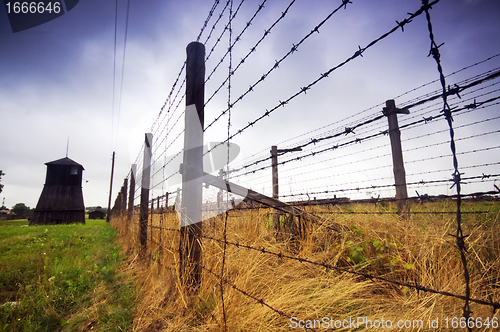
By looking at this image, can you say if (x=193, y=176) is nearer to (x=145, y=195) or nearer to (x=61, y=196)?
(x=145, y=195)

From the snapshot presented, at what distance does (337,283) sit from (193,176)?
1.70 m

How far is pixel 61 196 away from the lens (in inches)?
909

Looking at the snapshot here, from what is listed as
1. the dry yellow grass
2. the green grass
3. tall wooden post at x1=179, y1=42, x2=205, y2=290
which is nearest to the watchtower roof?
the green grass

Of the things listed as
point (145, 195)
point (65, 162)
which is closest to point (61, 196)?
point (65, 162)

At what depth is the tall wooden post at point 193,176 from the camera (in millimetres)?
2604

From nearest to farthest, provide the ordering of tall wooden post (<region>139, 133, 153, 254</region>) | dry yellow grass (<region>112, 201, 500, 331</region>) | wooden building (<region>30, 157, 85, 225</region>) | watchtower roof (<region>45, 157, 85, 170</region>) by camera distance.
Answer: dry yellow grass (<region>112, 201, 500, 331</region>) < tall wooden post (<region>139, 133, 153, 254</region>) < wooden building (<region>30, 157, 85, 225</region>) < watchtower roof (<region>45, 157, 85, 170</region>)

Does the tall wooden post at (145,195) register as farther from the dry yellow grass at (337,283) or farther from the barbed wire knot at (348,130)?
the barbed wire knot at (348,130)

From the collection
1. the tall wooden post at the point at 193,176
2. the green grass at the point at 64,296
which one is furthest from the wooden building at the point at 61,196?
the tall wooden post at the point at 193,176

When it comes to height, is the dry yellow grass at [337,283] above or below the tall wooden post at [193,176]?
below

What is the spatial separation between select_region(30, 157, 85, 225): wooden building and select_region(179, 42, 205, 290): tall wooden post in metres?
25.6

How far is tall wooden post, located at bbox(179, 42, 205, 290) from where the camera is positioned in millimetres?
2604

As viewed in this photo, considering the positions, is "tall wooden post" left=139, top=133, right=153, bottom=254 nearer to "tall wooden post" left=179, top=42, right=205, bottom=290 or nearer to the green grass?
the green grass

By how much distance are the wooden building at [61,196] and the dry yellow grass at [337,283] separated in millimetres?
24747

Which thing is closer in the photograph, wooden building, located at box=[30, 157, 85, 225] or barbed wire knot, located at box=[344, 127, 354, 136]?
barbed wire knot, located at box=[344, 127, 354, 136]
